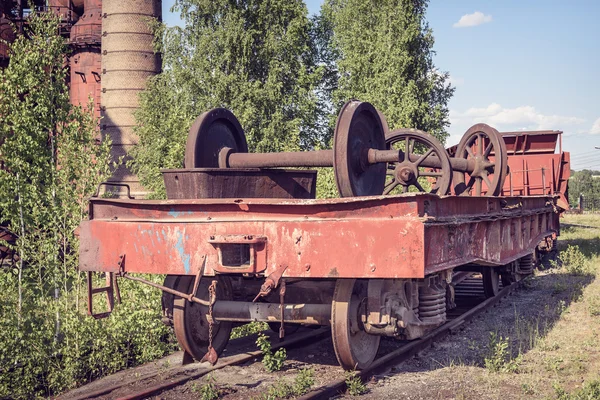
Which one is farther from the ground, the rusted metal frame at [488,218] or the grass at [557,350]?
the rusted metal frame at [488,218]

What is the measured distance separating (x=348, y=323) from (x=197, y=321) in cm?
172

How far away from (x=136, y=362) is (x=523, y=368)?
12.7 ft

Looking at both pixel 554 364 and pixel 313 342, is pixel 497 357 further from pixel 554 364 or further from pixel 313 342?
pixel 313 342

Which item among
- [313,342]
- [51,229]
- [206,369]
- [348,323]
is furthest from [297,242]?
[51,229]

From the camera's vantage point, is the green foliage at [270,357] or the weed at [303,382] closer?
the weed at [303,382]

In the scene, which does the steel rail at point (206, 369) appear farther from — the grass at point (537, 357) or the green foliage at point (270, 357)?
the grass at point (537, 357)

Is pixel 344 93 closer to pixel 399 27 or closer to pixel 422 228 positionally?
pixel 399 27

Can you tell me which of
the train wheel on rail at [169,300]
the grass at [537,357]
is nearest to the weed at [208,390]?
the train wheel on rail at [169,300]

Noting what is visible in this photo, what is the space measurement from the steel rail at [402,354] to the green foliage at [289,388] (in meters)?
0.11

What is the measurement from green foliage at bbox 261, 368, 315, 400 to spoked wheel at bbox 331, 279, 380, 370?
36 cm

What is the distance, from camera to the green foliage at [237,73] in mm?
24516

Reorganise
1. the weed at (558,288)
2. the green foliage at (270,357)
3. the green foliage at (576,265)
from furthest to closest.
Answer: the green foliage at (576,265) < the weed at (558,288) < the green foliage at (270,357)

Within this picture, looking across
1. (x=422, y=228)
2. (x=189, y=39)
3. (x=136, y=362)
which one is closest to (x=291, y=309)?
(x=422, y=228)

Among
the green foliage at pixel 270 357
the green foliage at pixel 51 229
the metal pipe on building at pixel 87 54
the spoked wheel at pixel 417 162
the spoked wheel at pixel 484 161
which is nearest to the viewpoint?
the green foliage at pixel 270 357
